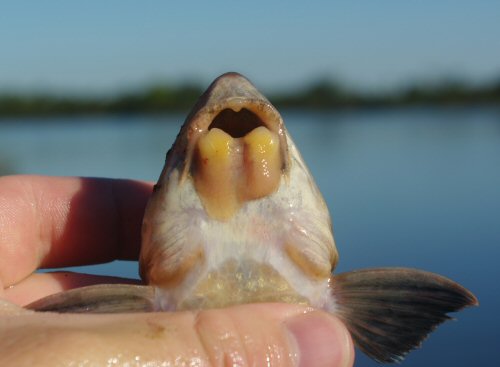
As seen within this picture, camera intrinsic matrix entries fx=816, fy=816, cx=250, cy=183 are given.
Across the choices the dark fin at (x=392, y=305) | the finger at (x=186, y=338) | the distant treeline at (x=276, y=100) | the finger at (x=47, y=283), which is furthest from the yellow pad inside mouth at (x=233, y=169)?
the distant treeline at (x=276, y=100)

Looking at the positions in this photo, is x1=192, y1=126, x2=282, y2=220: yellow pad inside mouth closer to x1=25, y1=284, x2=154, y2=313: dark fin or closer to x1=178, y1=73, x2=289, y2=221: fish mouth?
x1=178, y1=73, x2=289, y2=221: fish mouth

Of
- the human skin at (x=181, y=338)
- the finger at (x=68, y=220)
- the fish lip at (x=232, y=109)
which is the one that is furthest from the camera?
the finger at (x=68, y=220)

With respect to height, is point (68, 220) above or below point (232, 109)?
below

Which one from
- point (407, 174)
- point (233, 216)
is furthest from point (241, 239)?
point (407, 174)

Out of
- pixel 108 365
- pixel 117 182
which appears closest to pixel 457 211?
pixel 117 182

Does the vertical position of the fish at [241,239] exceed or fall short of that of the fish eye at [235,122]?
it falls short

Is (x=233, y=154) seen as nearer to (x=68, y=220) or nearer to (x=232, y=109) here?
(x=232, y=109)

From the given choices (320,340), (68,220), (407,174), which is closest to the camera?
(320,340)

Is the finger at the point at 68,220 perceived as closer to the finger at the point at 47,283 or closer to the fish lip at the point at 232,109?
the finger at the point at 47,283
